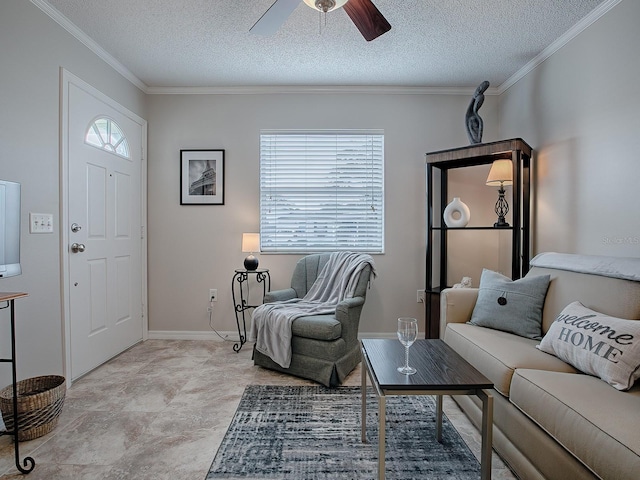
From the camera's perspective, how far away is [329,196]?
360cm

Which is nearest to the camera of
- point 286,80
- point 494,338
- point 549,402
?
point 549,402

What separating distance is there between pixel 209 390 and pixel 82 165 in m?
1.91

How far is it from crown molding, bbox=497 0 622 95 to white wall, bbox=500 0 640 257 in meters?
0.04

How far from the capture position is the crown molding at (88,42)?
2277mm

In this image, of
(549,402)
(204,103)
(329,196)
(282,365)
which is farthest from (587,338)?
(204,103)

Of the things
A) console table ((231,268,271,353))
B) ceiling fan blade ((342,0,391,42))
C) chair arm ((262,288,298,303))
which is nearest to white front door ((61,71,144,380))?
console table ((231,268,271,353))

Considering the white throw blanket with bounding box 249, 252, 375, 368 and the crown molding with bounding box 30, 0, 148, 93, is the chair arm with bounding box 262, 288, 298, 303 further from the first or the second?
the crown molding with bounding box 30, 0, 148, 93

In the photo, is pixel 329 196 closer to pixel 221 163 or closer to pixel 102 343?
pixel 221 163

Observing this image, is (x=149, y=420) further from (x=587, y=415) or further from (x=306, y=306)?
(x=587, y=415)

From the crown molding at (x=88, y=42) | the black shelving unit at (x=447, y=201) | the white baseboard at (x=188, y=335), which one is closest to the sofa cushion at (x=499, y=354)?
the black shelving unit at (x=447, y=201)

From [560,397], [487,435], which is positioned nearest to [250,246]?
[487,435]

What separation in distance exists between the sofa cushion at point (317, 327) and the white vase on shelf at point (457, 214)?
4.50 ft

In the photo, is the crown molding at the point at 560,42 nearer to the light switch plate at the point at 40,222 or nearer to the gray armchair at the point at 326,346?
the gray armchair at the point at 326,346

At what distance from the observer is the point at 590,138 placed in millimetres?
2365
